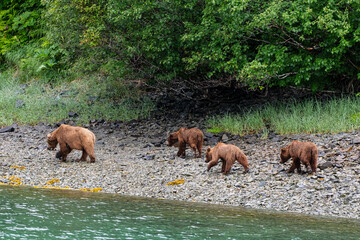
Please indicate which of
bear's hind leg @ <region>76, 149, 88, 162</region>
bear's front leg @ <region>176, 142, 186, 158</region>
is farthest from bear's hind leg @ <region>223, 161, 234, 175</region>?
bear's hind leg @ <region>76, 149, 88, 162</region>

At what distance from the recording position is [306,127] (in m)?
13.4

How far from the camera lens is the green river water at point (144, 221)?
675 cm

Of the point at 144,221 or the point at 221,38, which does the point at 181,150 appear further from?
the point at 144,221

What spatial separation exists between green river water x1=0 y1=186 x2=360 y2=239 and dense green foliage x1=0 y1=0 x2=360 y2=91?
5904 mm

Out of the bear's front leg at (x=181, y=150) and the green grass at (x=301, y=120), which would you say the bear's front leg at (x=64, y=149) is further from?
the green grass at (x=301, y=120)

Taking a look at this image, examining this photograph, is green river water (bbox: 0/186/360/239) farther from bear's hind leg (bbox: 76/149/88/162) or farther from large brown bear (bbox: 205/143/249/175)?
bear's hind leg (bbox: 76/149/88/162)

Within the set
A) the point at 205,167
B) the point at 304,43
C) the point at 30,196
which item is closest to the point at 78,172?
the point at 30,196

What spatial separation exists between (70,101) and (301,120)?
9.97 m

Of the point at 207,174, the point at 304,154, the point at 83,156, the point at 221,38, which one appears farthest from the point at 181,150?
the point at 304,154

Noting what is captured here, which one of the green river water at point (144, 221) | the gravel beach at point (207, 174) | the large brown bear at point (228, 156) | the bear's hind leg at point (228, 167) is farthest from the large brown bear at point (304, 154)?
the green river water at point (144, 221)

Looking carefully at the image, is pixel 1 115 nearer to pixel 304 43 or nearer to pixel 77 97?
pixel 77 97

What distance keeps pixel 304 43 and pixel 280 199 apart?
A: 6.86 meters

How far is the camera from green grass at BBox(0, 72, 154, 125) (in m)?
17.9

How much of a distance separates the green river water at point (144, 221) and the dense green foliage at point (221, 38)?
5.90 meters
